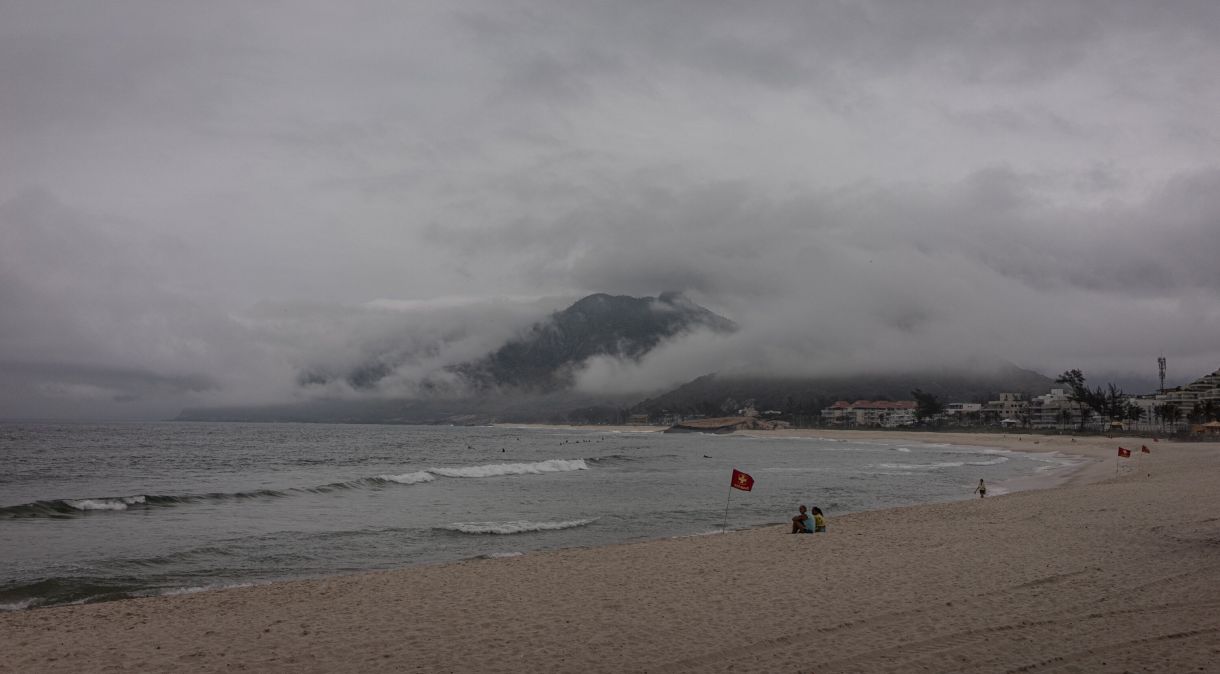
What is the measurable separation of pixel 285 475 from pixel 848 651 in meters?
44.7

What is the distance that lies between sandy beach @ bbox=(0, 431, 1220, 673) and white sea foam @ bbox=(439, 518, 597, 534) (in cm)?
614

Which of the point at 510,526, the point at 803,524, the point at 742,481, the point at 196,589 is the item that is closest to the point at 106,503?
the point at 510,526

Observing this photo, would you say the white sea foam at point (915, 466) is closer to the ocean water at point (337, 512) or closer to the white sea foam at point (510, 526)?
the ocean water at point (337, 512)

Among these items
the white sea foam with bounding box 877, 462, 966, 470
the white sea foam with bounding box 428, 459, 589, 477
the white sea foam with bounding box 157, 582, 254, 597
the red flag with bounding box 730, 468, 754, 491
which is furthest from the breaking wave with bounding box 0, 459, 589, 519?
the white sea foam with bounding box 877, 462, 966, 470

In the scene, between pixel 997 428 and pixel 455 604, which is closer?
pixel 455 604

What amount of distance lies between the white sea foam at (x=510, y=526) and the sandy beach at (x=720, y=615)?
6.14m

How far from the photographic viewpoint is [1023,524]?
18.7m

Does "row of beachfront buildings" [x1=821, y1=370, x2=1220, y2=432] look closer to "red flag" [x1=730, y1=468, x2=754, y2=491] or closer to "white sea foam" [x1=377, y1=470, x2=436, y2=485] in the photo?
"white sea foam" [x1=377, y1=470, x2=436, y2=485]

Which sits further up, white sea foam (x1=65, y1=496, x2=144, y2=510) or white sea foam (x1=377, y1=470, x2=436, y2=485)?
white sea foam (x1=65, y1=496, x2=144, y2=510)

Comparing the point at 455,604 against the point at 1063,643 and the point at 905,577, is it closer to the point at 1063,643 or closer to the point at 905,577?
the point at 905,577

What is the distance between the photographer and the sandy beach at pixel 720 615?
26.5 ft

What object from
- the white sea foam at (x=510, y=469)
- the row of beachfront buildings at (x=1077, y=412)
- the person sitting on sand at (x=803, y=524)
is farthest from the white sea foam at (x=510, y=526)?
the row of beachfront buildings at (x=1077, y=412)

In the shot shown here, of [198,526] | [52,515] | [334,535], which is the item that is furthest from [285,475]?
[334,535]

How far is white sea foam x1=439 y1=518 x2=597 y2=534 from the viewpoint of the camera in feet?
73.9
